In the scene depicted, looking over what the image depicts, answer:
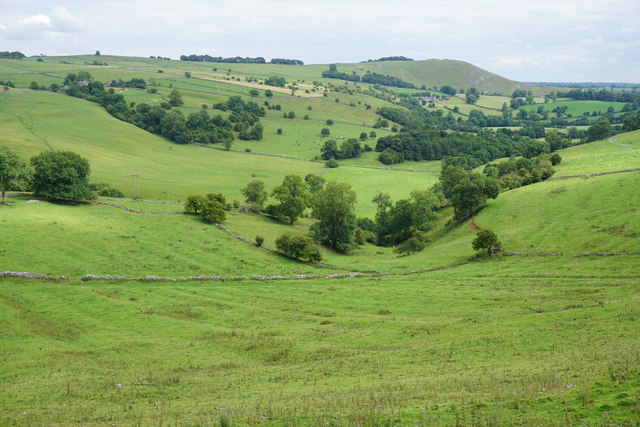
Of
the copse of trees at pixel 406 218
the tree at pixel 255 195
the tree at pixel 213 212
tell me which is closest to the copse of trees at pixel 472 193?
the copse of trees at pixel 406 218

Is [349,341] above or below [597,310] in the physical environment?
below

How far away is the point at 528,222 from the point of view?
77.0 meters

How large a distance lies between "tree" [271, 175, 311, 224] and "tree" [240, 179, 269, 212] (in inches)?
135

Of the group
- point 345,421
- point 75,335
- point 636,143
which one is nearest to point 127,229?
point 75,335

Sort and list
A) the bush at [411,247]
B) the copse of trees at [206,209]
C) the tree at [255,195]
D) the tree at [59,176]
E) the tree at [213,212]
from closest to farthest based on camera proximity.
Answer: the tree at [59,176] → the tree at [213,212] → the copse of trees at [206,209] → the bush at [411,247] → the tree at [255,195]

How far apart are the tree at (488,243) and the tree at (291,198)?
38832mm

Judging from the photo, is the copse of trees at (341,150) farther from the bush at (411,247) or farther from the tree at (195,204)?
the tree at (195,204)

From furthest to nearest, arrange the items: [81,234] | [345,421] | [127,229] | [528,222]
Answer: [528,222] < [127,229] < [81,234] < [345,421]

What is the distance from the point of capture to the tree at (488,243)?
67.1m

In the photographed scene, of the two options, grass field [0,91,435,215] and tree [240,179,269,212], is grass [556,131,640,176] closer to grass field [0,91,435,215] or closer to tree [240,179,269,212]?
grass field [0,91,435,215]

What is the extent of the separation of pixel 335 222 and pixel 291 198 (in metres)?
12.7

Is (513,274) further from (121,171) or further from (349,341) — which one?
(121,171)

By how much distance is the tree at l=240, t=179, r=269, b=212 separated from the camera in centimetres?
9569

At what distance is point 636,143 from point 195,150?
491ft
